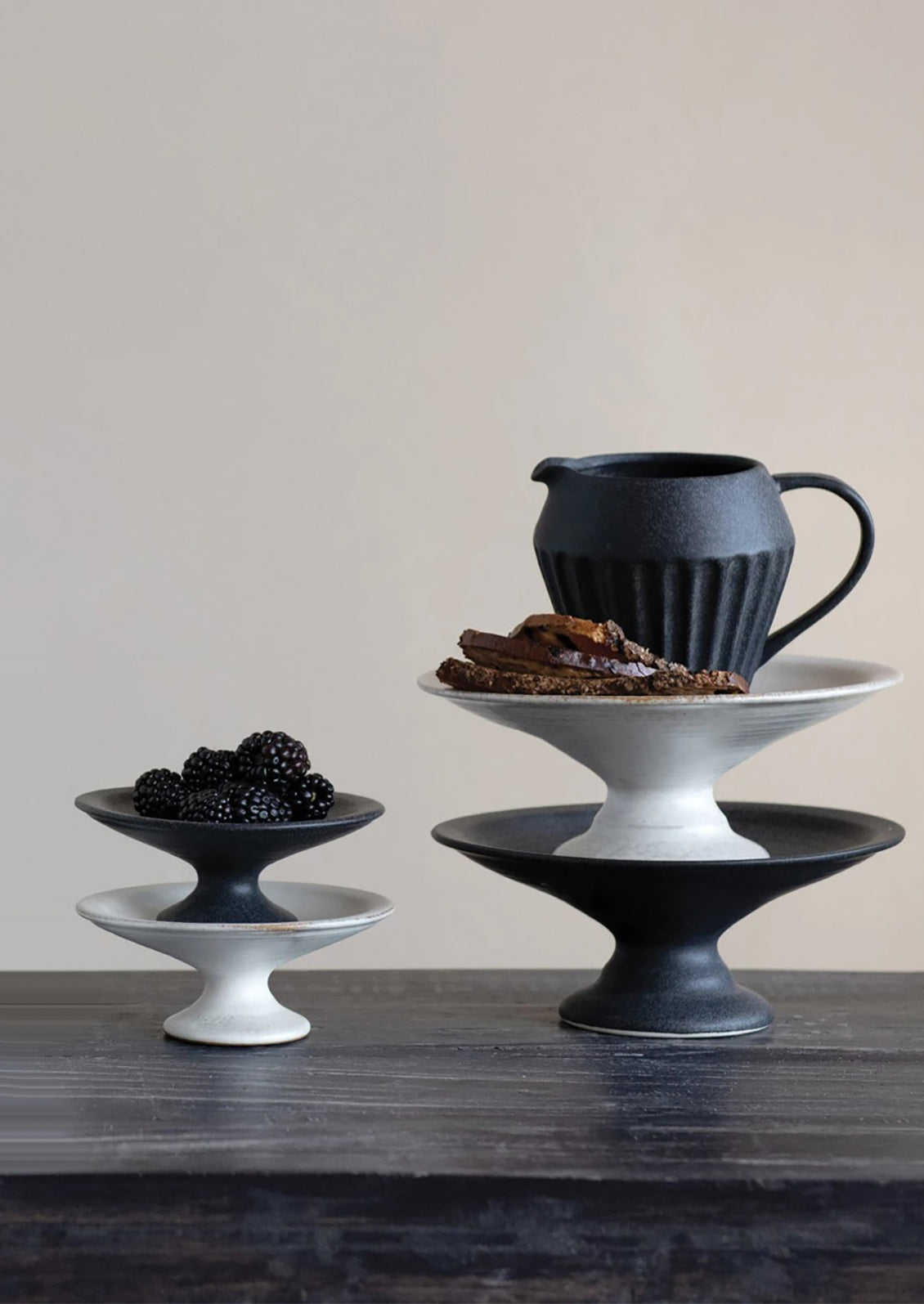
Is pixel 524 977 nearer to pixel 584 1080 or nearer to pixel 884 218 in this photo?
pixel 584 1080

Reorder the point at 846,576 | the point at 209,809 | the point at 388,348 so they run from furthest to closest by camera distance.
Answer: the point at 388,348, the point at 846,576, the point at 209,809

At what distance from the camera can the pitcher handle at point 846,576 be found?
3.07 ft

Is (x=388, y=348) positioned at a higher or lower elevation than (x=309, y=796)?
higher

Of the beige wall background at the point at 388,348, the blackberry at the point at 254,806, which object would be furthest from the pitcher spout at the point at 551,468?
the beige wall background at the point at 388,348

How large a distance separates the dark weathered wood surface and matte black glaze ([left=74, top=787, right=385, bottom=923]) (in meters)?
0.09

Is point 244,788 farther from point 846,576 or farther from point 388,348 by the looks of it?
point 388,348

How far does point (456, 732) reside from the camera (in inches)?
88.6

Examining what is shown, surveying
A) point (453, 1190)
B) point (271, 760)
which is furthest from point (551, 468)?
point (453, 1190)

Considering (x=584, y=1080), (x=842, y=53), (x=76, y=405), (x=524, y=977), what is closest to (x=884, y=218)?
(x=842, y=53)

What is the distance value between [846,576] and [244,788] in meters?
0.36

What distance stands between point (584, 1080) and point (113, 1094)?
0.76 ft

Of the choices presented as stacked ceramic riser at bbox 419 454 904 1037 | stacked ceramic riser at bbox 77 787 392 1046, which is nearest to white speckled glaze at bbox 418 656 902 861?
stacked ceramic riser at bbox 419 454 904 1037

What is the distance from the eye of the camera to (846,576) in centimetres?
95

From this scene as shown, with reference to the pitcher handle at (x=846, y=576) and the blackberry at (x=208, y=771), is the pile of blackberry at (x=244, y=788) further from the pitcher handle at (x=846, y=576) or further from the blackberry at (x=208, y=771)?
the pitcher handle at (x=846, y=576)
